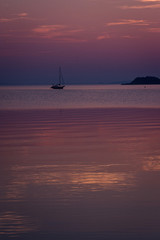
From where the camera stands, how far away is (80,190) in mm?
9633

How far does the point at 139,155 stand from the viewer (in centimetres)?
1432

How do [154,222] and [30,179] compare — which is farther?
[30,179]

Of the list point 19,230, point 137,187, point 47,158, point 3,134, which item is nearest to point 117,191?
point 137,187

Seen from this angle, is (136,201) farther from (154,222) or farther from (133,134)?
(133,134)

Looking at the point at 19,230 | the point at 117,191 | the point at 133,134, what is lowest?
the point at 19,230

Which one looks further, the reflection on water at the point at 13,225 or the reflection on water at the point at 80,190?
the reflection on water at the point at 80,190

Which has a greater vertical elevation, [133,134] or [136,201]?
[133,134]

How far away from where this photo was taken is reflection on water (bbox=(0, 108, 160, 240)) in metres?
7.33

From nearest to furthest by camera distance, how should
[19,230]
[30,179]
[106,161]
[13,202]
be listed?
[19,230]
[13,202]
[30,179]
[106,161]

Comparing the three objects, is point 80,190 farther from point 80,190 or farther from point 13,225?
point 13,225

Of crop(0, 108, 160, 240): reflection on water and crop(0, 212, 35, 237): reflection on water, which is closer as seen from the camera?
crop(0, 212, 35, 237): reflection on water

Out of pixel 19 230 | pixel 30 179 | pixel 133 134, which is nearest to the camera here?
pixel 19 230

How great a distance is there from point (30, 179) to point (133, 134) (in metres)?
10.0

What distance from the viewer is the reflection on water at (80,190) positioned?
7.33 m
